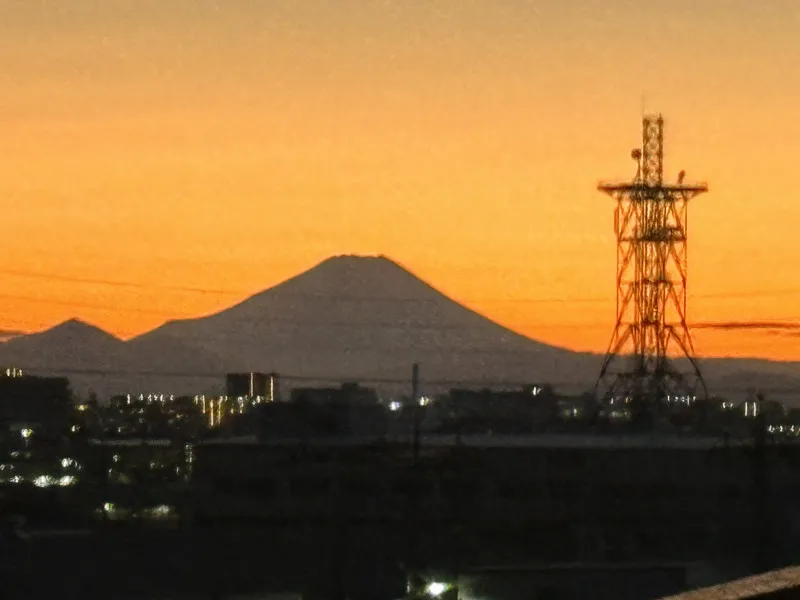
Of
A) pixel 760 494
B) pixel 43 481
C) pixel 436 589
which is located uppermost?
pixel 760 494

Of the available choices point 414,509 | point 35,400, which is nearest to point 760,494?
point 414,509

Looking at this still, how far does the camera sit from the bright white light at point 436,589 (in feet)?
56.5

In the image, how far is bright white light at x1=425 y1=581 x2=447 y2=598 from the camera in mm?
17219

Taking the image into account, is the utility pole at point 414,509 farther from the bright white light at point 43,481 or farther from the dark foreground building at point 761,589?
the dark foreground building at point 761,589

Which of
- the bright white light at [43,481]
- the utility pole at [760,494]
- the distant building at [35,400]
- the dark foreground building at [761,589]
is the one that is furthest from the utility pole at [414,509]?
the dark foreground building at [761,589]

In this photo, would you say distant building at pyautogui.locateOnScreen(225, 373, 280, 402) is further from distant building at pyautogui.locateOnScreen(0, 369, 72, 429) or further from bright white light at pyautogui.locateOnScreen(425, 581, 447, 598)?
bright white light at pyautogui.locateOnScreen(425, 581, 447, 598)

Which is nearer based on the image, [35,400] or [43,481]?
[43,481]

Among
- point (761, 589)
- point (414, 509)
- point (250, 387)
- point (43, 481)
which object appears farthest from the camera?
point (250, 387)

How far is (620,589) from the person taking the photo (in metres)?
18.3

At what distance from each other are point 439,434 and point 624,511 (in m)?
8.25

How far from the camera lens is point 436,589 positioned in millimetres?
17438

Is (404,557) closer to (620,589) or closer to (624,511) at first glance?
(620,589)

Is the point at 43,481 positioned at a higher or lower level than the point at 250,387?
lower

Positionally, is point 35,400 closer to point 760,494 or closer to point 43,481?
point 43,481
